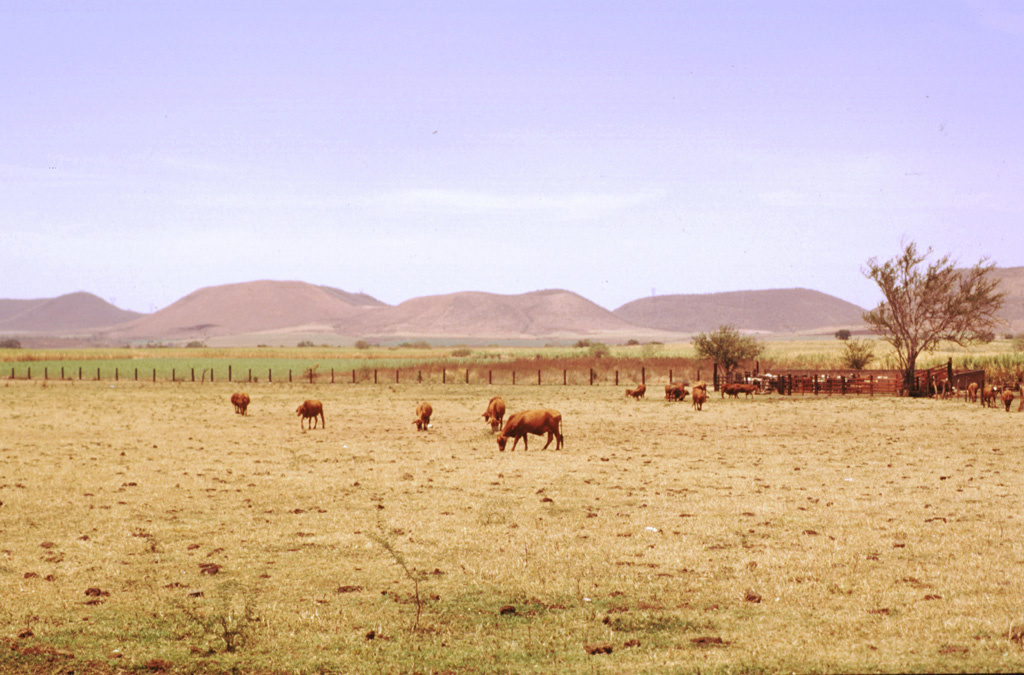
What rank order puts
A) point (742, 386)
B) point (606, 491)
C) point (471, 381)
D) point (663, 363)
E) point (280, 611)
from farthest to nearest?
1. point (663, 363)
2. point (471, 381)
3. point (742, 386)
4. point (606, 491)
5. point (280, 611)

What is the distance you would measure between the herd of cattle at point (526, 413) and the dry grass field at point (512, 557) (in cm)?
99

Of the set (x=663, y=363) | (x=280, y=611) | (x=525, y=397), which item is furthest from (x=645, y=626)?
(x=663, y=363)

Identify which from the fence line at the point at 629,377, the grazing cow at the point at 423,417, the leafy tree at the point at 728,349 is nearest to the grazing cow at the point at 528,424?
the grazing cow at the point at 423,417

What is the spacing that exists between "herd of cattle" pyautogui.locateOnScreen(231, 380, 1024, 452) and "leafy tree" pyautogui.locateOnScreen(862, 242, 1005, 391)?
488cm

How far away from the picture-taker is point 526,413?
22594mm

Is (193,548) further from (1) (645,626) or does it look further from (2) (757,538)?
(2) (757,538)

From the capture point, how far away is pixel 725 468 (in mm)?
19047

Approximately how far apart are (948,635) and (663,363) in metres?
61.5

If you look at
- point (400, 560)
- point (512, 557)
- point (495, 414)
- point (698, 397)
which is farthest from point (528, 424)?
point (698, 397)

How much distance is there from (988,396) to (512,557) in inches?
1312

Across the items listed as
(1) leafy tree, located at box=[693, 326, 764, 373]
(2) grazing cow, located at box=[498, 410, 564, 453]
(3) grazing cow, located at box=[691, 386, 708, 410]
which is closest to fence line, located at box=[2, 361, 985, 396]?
(1) leafy tree, located at box=[693, 326, 764, 373]

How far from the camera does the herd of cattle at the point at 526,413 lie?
2258 cm

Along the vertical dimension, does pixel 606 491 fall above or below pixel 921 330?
below

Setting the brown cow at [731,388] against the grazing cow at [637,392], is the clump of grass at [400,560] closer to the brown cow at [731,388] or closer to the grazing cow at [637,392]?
the grazing cow at [637,392]
